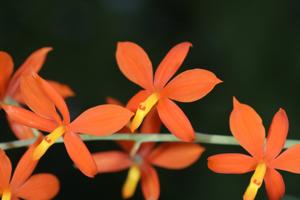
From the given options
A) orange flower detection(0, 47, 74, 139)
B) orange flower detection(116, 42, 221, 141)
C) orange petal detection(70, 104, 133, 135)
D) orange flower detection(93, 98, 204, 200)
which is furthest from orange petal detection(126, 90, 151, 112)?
orange flower detection(0, 47, 74, 139)

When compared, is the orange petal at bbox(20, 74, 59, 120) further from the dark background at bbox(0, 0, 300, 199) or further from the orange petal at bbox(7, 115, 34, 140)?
the dark background at bbox(0, 0, 300, 199)

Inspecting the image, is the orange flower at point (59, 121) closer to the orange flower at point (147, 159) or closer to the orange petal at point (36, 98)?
the orange petal at point (36, 98)

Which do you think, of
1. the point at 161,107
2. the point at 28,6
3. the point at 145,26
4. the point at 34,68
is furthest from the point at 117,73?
the point at 161,107

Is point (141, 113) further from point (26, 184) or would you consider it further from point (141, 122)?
point (26, 184)

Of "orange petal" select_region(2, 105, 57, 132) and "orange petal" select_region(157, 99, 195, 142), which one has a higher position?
"orange petal" select_region(157, 99, 195, 142)

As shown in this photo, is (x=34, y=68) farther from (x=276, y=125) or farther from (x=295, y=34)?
(x=295, y=34)

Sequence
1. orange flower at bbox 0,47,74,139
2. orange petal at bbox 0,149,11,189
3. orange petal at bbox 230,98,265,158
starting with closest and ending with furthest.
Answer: orange petal at bbox 230,98,265,158 → orange petal at bbox 0,149,11,189 → orange flower at bbox 0,47,74,139
